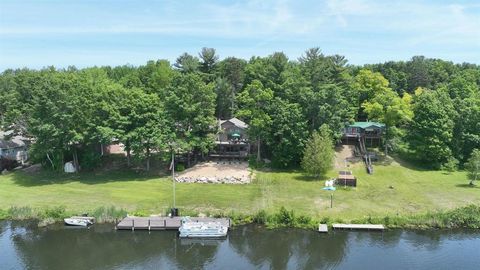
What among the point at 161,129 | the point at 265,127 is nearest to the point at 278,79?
the point at 265,127

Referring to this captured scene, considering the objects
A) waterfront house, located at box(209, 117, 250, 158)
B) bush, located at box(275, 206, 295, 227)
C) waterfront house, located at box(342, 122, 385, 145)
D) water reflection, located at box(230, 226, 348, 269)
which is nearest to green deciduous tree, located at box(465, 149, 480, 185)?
waterfront house, located at box(342, 122, 385, 145)

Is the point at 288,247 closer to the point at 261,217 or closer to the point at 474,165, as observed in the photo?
the point at 261,217

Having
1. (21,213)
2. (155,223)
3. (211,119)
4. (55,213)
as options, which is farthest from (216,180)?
(21,213)

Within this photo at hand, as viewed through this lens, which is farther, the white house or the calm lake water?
the white house

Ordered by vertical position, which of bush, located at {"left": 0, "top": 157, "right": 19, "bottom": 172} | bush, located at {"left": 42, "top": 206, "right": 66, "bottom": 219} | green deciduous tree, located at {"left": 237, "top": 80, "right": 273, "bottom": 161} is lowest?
bush, located at {"left": 42, "top": 206, "right": 66, "bottom": 219}

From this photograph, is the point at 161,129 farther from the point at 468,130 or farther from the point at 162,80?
the point at 468,130

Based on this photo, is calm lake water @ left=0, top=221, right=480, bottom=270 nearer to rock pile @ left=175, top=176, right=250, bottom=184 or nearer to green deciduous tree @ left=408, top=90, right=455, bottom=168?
rock pile @ left=175, top=176, right=250, bottom=184
